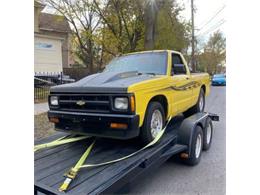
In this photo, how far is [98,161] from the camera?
2.91 meters

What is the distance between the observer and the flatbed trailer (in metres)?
2.36

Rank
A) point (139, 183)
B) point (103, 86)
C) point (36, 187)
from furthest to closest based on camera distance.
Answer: point (139, 183)
point (103, 86)
point (36, 187)

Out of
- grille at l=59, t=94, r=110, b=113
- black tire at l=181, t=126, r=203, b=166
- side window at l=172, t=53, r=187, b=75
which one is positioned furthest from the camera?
side window at l=172, t=53, r=187, b=75

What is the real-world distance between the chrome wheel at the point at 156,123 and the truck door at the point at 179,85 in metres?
0.64

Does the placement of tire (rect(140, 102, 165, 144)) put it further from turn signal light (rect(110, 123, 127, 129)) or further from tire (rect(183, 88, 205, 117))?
tire (rect(183, 88, 205, 117))

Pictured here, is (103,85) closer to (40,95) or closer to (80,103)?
(80,103)

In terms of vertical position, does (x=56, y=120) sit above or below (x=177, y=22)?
below

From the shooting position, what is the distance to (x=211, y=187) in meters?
3.27

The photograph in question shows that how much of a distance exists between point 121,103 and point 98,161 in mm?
789

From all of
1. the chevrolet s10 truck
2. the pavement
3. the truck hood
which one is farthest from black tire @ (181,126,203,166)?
the pavement
